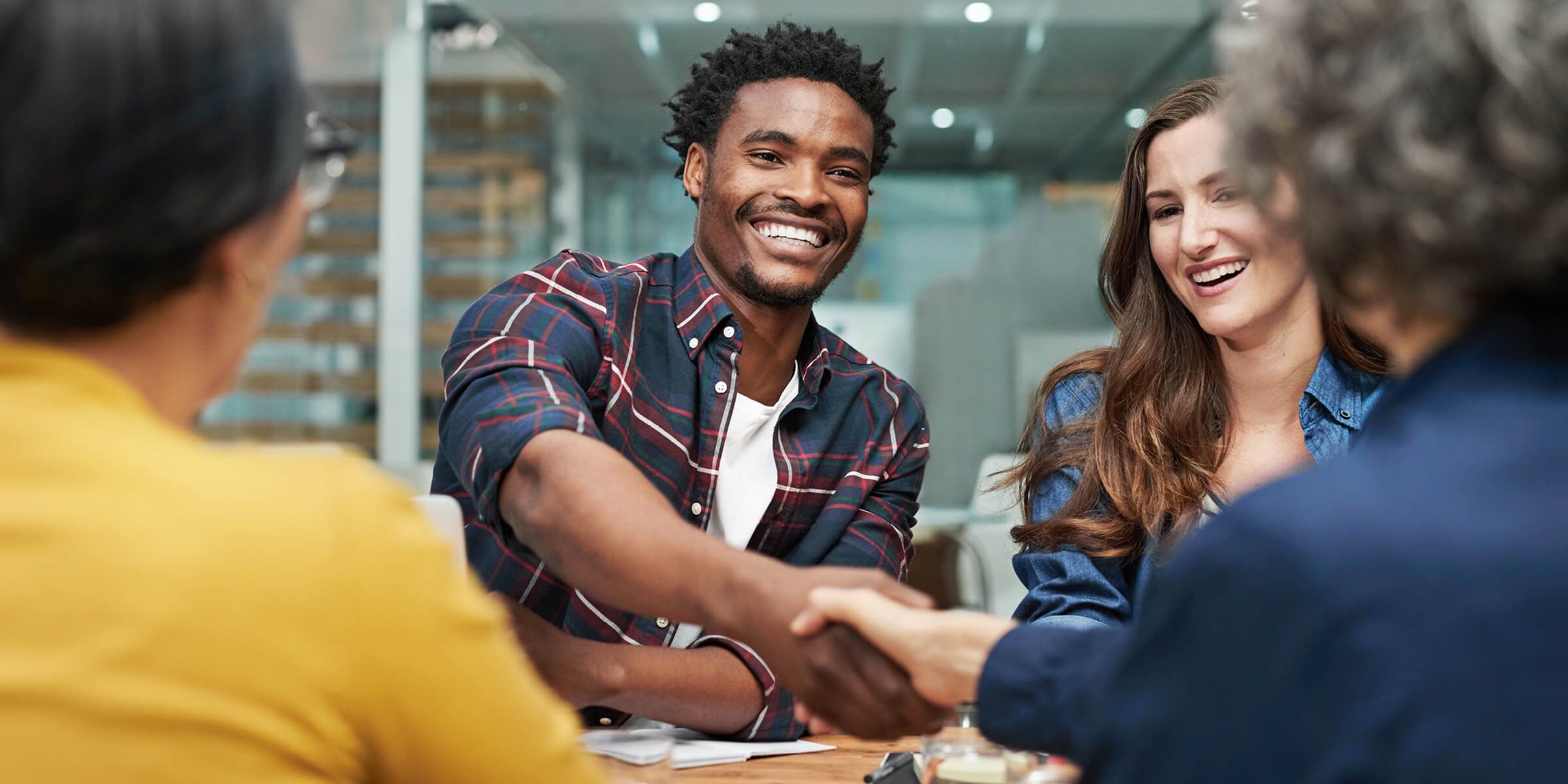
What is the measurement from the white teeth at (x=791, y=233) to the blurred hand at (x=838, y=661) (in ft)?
3.08

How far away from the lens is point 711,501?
6.64ft

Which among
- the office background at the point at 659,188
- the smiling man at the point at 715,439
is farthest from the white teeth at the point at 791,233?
A: the office background at the point at 659,188

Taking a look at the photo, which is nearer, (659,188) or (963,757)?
(963,757)

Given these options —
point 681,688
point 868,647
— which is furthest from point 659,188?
point 868,647

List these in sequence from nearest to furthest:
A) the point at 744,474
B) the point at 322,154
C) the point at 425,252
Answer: the point at 322,154 → the point at 744,474 → the point at 425,252

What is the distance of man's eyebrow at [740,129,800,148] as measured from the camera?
2195 millimetres

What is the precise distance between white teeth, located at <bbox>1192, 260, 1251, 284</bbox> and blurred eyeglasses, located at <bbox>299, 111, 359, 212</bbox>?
1.40m

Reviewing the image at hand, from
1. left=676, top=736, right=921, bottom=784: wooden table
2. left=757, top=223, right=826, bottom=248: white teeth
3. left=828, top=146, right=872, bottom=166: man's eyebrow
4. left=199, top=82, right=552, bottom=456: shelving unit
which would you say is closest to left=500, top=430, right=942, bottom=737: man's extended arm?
left=676, top=736, right=921, bottom=784: wooden table

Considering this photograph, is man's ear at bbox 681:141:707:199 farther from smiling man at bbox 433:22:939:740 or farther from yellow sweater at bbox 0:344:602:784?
yellow sweater at bbox 0:344:602:784

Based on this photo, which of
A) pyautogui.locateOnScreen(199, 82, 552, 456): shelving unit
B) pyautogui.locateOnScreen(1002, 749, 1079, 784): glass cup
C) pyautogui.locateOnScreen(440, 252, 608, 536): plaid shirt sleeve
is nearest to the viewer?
pyautogui.locateOnScreen(1002, 749, 1079, 784): glass cup

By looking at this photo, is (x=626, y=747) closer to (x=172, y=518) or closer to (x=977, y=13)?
(x=172, y=518)

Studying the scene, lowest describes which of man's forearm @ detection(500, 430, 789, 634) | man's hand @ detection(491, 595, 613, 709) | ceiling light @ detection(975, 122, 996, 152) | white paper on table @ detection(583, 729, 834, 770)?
white paper on table @ detection(583, 729, 834, 770)

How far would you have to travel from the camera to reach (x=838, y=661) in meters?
1.31

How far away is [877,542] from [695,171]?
31.1 inches
